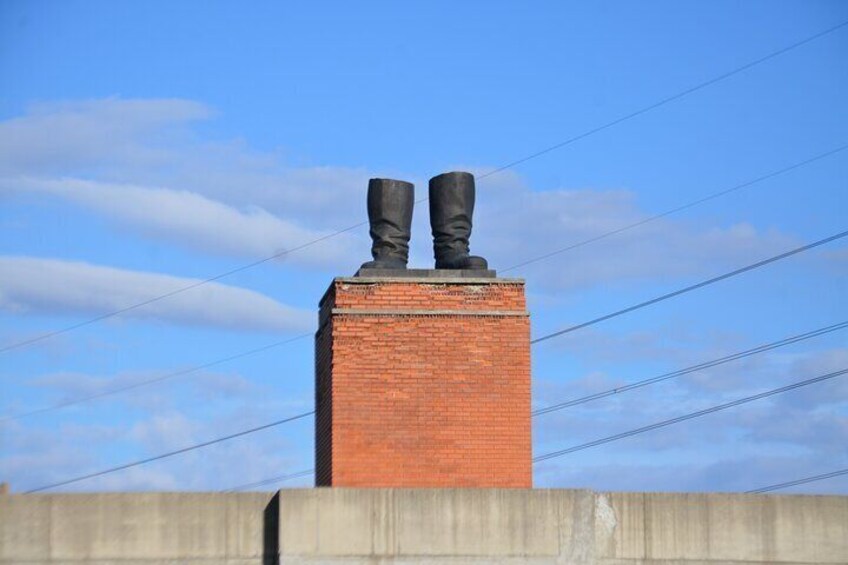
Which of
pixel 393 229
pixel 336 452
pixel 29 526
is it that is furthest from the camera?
pixel 393 229

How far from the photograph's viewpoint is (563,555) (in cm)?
1179

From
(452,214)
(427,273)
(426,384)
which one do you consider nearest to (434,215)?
(452,214)

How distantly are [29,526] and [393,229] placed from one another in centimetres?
458

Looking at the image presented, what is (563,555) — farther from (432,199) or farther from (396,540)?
(432,199)

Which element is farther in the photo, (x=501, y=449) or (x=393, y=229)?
(x=393, y=229)

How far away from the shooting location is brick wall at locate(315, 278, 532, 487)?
12.9 m

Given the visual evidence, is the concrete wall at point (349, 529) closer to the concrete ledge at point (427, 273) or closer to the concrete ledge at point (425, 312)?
the concrete ledge at point (425, 312)

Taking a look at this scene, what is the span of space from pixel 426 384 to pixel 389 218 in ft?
6.47

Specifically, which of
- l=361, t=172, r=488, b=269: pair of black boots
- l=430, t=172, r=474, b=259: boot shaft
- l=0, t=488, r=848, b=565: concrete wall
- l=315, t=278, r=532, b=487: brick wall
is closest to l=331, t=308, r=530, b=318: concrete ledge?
l=315, t=278, r=532, b=487: brick wall

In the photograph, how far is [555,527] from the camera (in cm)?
1184

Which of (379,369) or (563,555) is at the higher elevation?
(379,369)

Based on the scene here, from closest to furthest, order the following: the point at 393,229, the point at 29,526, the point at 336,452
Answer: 1. the point at 29,526
2. the point at 336,452
3. the point at 393,229

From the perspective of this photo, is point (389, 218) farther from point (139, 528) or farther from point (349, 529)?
point (139, 528)

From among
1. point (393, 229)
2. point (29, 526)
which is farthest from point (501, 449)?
point (29, 526)
